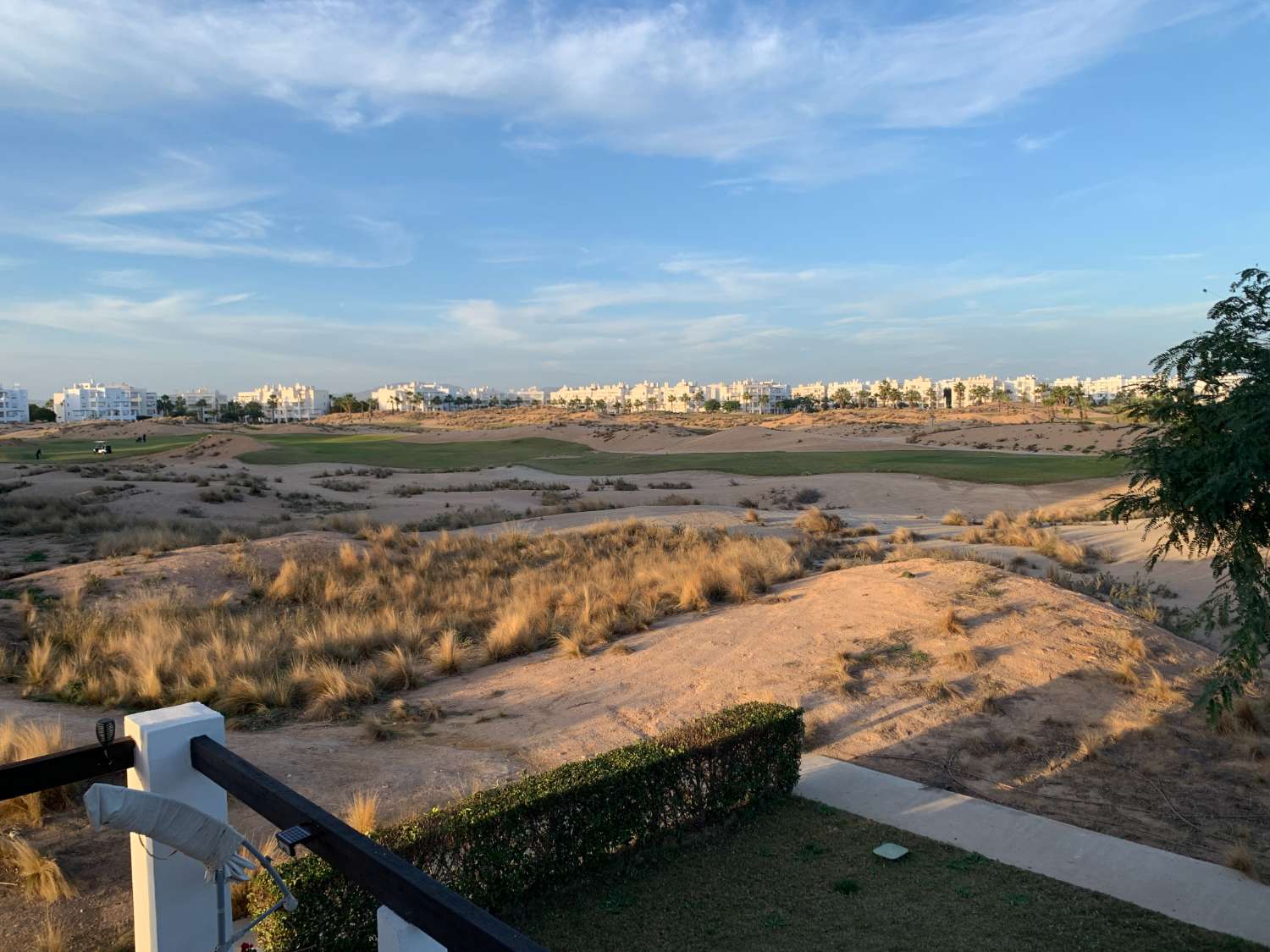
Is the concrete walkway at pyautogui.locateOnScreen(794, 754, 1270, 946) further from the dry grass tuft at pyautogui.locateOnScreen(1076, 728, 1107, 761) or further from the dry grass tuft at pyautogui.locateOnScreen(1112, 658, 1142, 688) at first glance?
the dry grass tuft at pyautogui.locateOnScreen(1112, 658, 1142, 688)

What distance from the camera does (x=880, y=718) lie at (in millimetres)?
10148

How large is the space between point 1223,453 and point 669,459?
55736 millimetres

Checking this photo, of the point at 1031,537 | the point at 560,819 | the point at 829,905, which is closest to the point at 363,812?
the point at 560,819

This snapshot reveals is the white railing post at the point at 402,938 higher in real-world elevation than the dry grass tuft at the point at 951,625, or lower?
higher

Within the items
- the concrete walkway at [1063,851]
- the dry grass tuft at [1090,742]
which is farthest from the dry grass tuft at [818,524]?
the concrete walkway at [1063,851]

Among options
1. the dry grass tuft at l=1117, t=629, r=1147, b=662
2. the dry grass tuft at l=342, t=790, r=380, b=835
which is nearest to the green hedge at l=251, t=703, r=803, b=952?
the dry grass tuft at l=342, t=790, r=380, b=835

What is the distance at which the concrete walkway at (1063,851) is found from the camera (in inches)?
240

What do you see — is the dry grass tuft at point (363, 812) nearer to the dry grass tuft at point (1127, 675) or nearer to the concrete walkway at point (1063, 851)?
the concrete walkway at point (1063, 851)

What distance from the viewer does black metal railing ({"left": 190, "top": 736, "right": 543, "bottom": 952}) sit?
187 cm

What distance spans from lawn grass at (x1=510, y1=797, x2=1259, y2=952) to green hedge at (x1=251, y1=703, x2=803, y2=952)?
26 cm

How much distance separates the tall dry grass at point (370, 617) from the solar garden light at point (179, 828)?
8.05 m

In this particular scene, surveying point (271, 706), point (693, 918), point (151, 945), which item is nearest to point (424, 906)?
point (151, 945)

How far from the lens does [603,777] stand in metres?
6.77

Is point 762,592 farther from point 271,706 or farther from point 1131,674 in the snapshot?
point 271,706
